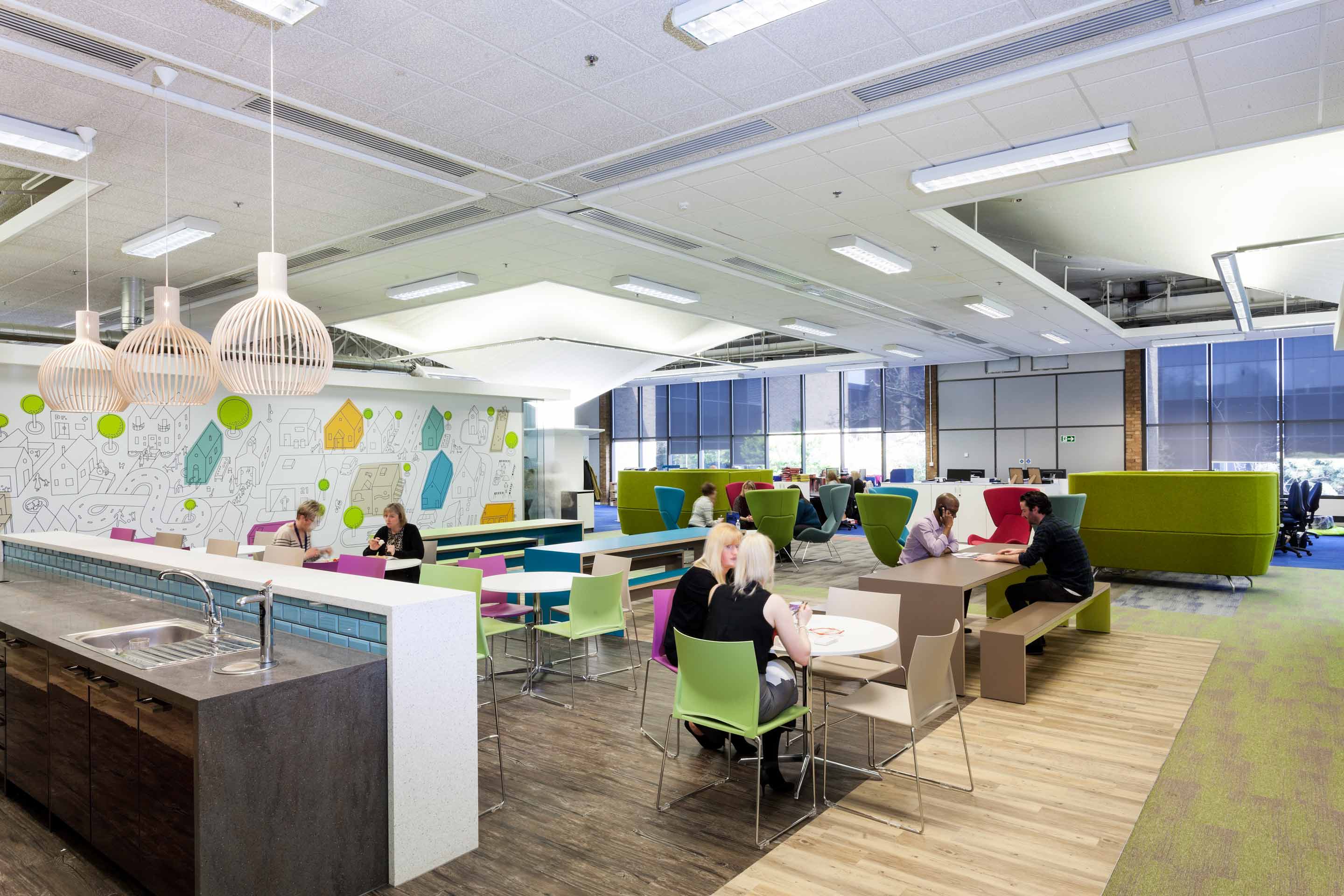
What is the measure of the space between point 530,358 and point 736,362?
698 centimetres

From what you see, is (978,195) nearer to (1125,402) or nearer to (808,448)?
(1125,402)

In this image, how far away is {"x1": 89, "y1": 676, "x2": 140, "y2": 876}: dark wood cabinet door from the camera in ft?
8.75

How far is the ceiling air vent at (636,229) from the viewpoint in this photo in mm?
6352

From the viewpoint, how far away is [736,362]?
1923 centimetres

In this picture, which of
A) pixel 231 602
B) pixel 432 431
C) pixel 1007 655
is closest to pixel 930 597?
pixel 1007 655

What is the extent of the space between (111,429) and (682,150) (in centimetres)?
678

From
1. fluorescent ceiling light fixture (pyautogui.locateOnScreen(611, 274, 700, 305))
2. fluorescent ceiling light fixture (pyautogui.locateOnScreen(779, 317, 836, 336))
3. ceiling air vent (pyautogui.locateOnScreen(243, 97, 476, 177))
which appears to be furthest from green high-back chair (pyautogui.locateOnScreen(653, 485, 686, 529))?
ceiling air vent (pyautogui.locateOnScreen(243, 97, 476, 177))

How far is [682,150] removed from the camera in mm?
5121

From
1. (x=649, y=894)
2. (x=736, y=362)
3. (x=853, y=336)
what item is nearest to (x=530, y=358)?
(x=853, y=336)

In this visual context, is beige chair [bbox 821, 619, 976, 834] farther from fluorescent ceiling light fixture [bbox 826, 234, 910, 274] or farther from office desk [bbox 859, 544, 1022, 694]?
fluorescent ceiling light fixture [bbox 826, 234, 910, 274]

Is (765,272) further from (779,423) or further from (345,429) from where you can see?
(779,423)

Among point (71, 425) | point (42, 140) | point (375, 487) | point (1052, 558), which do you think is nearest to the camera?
point (42, 140)

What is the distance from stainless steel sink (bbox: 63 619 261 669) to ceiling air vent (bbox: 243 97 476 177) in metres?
2.80

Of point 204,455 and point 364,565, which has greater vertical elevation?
point 204,455
